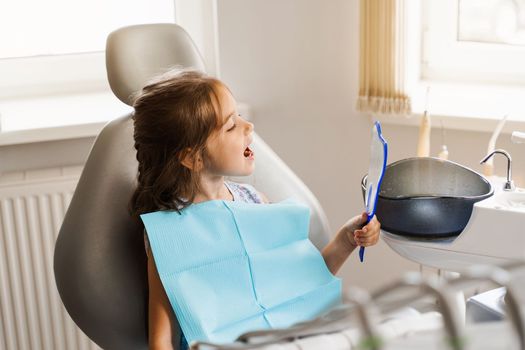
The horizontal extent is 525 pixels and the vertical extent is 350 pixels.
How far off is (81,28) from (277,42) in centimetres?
61

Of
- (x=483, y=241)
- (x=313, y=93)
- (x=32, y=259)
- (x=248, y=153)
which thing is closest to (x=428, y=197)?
(x=483, y=241)

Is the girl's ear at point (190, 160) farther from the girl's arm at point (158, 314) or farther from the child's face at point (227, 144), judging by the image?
the girl's arm at point (158, 314)

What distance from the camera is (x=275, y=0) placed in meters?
2.50

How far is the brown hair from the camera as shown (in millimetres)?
1572

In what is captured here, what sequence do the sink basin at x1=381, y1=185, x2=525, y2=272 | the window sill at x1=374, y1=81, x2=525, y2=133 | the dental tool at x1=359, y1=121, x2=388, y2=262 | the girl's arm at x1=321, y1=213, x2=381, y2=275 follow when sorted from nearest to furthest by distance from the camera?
the dental tool at x1=359, y1=121, x2=388, y2=262, the sink basin at x1=381, y1=185, x2=525, y2=272, the girl's arm at x1=321, y1=213, x2=381, y2=275, the window sill at x1=374, y1=81, x2=525, y2=133

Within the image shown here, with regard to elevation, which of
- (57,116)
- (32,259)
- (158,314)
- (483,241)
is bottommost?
(32,259)

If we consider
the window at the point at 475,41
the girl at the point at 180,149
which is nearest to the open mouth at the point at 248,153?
the girl at the point at 180,149

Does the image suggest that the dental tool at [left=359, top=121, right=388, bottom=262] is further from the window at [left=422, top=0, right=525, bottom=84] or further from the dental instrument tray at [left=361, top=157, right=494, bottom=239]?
the window at [left=422, top=0, right=525, bottom=84]

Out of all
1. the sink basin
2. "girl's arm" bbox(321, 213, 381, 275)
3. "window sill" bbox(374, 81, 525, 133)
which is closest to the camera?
the sink basin

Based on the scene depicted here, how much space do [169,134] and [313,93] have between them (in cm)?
101

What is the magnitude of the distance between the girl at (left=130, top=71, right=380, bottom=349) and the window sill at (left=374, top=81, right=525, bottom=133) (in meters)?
0.72

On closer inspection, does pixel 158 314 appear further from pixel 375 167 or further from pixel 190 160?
pixel 375 167

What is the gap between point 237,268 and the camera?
161 cm

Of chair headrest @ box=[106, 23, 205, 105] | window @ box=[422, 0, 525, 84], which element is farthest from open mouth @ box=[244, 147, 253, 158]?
window @ box=[422, 0, 525, 84]
